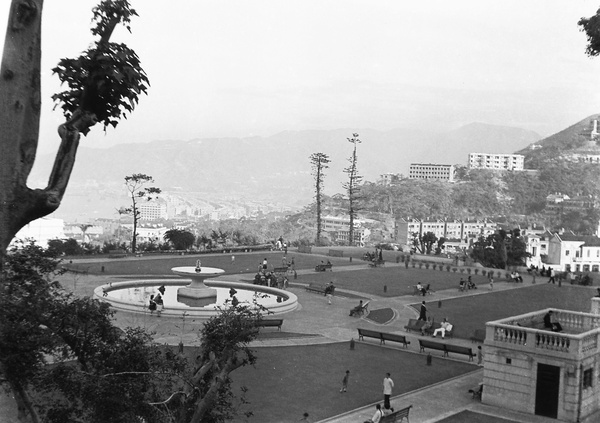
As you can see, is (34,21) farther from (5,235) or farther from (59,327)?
(59,327)

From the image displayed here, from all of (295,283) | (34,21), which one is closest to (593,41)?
(34,21)

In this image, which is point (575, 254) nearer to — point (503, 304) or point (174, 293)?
point (503, 304)

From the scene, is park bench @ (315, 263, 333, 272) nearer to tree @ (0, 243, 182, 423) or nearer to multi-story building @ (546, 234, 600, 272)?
tree @ (0, 243, 182, 423)

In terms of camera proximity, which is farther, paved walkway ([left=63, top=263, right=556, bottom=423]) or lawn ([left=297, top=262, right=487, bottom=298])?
lawn ([left=297, top=262, right=487, bottom=298])

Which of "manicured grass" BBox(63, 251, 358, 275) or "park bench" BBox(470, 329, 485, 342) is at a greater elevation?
"manicured grass" BBox(63, 251, 358, 275)

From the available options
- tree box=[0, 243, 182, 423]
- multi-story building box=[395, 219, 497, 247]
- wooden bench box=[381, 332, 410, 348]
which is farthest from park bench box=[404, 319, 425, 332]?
multi-story building box=[395, 219, 497, 247]

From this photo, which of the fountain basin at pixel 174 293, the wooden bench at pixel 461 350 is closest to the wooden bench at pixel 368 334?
A: the wooden bench at pixel 461 350
